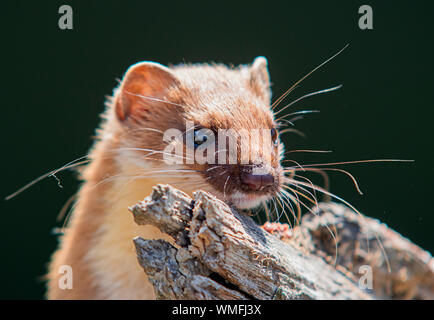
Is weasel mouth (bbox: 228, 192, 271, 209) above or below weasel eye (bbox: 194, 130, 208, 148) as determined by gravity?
below

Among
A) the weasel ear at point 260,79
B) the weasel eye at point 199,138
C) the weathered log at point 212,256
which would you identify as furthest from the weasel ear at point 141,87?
the weathered log at point 212,256

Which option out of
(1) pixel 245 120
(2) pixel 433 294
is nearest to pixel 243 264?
(1) pixel 245 120

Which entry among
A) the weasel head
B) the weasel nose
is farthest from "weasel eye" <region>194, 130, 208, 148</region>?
the weasel nose

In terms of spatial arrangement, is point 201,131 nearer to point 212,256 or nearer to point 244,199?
point 244,199

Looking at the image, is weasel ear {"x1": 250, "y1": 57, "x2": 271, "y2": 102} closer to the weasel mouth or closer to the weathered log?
the weasel mouth

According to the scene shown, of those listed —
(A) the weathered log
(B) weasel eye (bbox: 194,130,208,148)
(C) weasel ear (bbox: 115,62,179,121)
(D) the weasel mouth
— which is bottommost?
(A) the weathered log

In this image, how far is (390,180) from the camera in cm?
319

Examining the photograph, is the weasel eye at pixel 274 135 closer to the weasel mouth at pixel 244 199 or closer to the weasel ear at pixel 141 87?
the weasel mouth at pixel 244 199

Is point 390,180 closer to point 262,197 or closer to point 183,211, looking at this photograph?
point 262,197

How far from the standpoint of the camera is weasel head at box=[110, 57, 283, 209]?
5.06 feet

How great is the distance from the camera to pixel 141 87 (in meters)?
1.98

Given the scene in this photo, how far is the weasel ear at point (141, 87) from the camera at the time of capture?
192 centimetres
